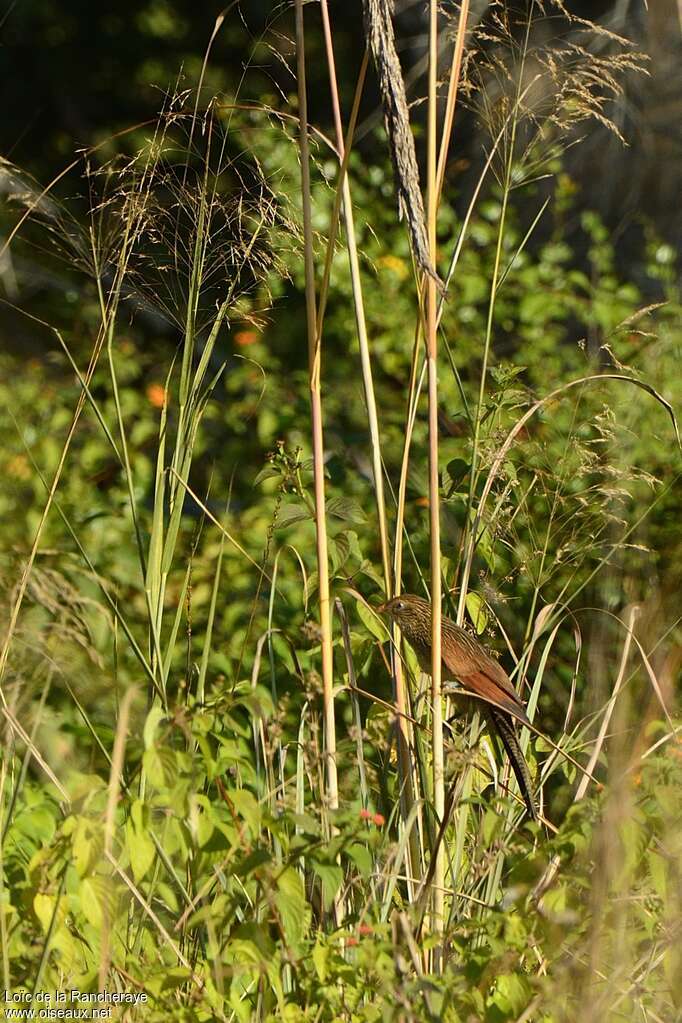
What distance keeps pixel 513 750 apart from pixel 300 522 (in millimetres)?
549

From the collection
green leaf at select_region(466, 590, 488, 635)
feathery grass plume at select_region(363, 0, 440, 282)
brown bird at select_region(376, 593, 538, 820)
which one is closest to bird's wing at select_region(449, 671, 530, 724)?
brown bird at select_region(376, 593, 538, 820)

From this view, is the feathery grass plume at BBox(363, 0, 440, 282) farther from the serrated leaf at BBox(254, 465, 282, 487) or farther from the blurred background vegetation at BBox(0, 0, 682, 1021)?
the serrated leaf at BBox(254, 465, 282, 487)

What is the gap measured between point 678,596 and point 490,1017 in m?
1.02

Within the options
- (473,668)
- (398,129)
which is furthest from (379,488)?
(398,129)

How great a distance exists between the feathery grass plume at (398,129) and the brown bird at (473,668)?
62 cm

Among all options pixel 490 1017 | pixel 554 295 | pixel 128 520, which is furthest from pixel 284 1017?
pixel 554 295

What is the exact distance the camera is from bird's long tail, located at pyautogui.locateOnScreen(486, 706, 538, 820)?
5.97 feet

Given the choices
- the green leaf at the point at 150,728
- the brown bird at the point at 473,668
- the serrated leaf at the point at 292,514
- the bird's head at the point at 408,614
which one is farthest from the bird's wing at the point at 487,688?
the green leaf at the point at 150,728

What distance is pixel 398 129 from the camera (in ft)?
4.44

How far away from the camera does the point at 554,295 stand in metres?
3.88

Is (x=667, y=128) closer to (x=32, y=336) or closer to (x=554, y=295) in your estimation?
(x=554, y=295)

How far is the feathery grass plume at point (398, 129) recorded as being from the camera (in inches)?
51.4

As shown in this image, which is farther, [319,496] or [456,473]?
[456,473]

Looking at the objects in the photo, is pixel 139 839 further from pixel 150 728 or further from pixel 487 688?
pixel 487 688
